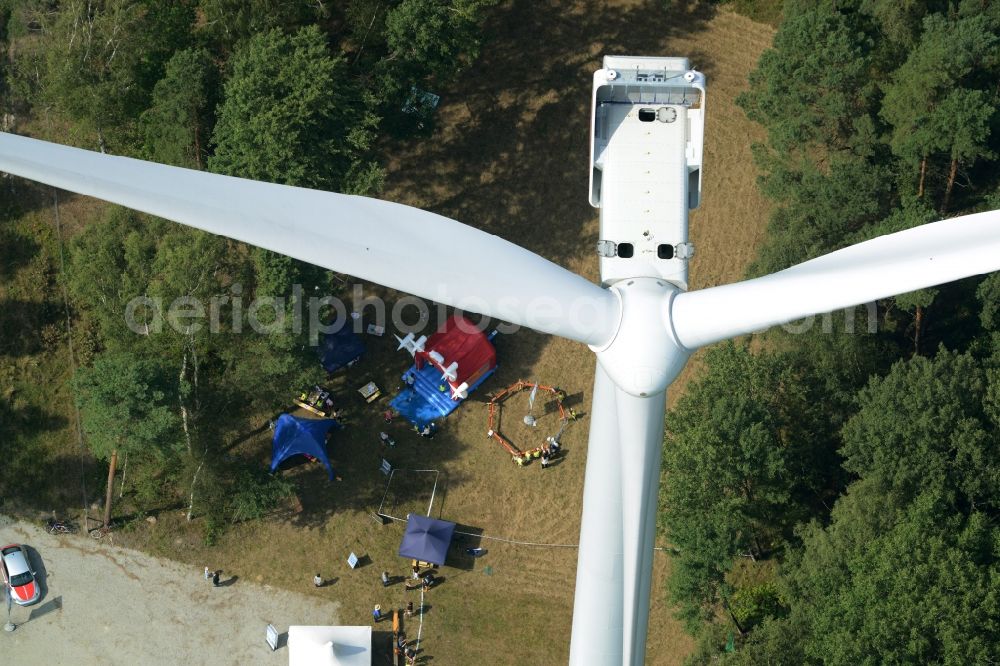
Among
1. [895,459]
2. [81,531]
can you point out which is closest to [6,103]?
[81,531]

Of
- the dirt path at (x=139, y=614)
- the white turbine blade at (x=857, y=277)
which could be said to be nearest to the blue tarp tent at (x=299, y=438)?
the dirt path at (x=139, y=614)

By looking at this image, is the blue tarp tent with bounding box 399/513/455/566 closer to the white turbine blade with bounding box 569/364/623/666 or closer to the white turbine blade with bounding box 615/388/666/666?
the white turbine blade with bounding box 569/364/623/666

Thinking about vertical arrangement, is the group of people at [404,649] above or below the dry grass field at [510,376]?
below

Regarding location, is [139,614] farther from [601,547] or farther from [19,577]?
[601,547]

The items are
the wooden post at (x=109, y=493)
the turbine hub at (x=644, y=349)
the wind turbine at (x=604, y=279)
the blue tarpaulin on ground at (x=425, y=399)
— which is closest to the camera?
the wind turbine at (x=604, y=279)

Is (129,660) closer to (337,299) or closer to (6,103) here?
(337,299)

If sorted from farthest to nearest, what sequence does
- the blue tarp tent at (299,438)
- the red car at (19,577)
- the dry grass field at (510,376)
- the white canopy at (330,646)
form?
the blue tarp tent at (299,438)
the dry grass field at (510,376)
the red car at (19,577)
the white canopy at (330,646)

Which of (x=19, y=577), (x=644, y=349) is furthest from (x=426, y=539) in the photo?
(x=644, y=349)

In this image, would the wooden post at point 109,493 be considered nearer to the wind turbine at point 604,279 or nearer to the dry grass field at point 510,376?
the dry grass field at point 510,376
